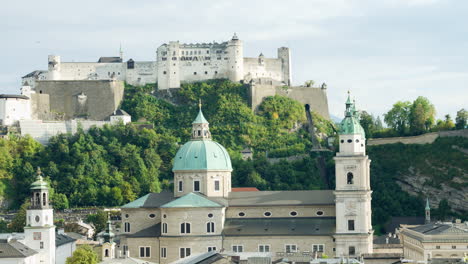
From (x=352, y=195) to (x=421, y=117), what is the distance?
4432 centimetres

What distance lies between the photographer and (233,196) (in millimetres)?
92312

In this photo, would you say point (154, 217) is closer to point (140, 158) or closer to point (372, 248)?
point (372, 248)

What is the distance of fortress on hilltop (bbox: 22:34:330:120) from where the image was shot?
136625mm

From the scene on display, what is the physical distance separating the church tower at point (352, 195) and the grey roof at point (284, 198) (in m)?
2.07

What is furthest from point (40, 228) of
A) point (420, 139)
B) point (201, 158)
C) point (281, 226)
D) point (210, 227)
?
point (420, 139)

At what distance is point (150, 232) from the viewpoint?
295 ft

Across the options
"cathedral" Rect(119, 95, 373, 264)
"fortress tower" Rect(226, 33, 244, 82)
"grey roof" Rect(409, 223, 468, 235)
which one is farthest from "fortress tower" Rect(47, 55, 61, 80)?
"grey roof" Rect(409, 223, 468, 235)

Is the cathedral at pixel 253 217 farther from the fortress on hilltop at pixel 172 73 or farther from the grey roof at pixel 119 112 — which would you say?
the fortress on hilltop at pixel 172 73

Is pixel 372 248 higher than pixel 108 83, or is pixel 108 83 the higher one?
pixel 108 83

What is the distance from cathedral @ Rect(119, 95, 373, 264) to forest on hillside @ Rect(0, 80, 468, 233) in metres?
23.8

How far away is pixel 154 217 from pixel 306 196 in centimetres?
1171

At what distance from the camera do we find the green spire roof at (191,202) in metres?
88.3

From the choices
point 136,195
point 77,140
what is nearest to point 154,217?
point 136,195

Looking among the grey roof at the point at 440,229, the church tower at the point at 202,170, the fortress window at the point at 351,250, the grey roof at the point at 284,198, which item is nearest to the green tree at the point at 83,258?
the church tower at the point at 202,170
